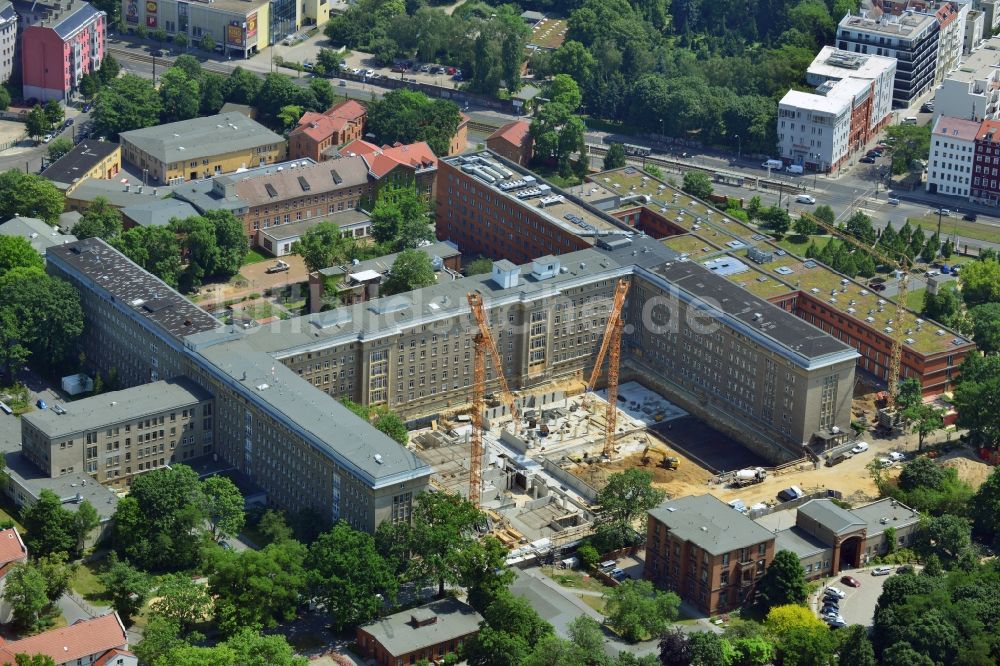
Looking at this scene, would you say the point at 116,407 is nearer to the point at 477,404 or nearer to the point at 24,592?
the point at 24,592

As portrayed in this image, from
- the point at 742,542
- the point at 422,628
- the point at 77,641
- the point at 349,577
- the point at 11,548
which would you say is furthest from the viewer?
the point at 742,542

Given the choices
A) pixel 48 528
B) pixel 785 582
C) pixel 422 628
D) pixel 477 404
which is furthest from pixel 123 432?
pixel 785 582

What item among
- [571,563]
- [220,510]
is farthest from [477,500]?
[220,510]

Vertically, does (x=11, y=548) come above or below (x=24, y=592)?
above

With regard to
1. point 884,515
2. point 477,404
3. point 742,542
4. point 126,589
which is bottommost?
point 126,589

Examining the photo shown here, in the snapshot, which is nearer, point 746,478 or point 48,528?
point 48,528

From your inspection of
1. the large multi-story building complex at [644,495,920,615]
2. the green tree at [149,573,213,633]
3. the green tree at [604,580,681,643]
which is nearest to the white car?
the large multi-story building complex at [644,495,920,615]

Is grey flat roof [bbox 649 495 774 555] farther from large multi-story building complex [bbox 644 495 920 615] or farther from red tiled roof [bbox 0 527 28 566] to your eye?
red tiled roof [bbox 0 527 28 566]
